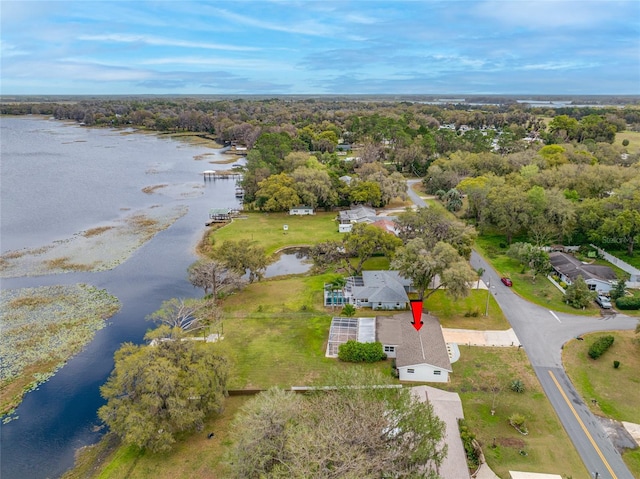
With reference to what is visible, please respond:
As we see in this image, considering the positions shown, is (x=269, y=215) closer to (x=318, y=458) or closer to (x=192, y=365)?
(x=192, y=365)

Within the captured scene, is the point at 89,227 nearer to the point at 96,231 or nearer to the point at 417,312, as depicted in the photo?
the point at 96,231

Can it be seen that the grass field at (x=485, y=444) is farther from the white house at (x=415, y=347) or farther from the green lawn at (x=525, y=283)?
the green lawn at (x=525, y=283)

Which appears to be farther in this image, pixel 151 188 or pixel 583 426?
pixel 151 188

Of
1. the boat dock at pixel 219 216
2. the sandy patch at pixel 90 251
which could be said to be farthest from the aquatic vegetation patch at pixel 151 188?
the boat dock at pixel 219 216

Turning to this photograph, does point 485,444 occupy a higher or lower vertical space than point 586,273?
lower

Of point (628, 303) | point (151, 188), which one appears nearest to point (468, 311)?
point (628, 303)

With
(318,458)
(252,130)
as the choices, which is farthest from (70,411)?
(252,130)
